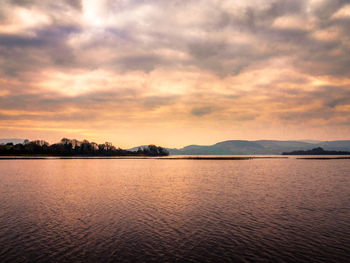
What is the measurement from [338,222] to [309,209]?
8.21 meters

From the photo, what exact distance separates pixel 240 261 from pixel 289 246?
6583 mm

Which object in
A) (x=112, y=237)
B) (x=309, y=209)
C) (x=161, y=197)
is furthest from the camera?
(x=161, y=197)

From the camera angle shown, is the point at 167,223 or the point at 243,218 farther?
the point at 243,218

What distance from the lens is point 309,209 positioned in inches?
1641

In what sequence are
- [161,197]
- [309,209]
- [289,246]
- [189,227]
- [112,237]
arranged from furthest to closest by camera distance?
1. [161,197]
2. [309,209]
3. [189,227]
4. [112,237]
5. [289,246]

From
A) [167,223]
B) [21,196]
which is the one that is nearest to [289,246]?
[167,223]

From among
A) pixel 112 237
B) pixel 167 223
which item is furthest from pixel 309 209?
pixel 112 237

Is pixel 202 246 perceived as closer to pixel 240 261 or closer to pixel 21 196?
pixel 240 261

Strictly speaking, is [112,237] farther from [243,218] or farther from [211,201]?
[211,201]

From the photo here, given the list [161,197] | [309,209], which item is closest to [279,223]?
[309,209]

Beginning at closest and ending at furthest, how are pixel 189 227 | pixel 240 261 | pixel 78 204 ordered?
1. pixel 240 261
2. pixel 189 227
3. pixel 78 204

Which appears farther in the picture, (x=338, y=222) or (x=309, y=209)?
(x=309, y=209)

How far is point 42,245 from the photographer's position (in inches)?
991

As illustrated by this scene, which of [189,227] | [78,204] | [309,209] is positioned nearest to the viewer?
[189,227]
